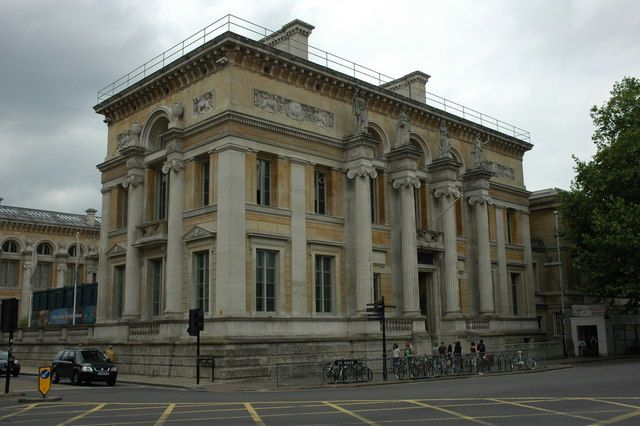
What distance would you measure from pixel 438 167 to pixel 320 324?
12755 millimetres

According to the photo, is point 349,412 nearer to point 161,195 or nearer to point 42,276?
point 161,195

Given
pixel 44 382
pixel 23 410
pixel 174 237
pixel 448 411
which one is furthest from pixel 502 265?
pixel 23 410

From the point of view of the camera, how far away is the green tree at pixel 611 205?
38.2 m

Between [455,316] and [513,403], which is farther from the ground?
[455,316]

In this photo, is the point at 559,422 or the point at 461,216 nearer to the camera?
the point at 559,422

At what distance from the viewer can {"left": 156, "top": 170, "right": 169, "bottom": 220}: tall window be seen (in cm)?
3509

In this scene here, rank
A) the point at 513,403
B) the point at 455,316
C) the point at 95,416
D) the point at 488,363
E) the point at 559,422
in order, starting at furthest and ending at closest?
the point at 455,316 → the point at 488,363 → the point at 513,403 → the point at 95,416 → the point at 559,422

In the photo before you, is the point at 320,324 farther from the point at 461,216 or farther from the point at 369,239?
the point at 461,216

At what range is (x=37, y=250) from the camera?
66.7 metres

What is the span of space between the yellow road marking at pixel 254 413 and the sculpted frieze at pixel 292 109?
1664cm

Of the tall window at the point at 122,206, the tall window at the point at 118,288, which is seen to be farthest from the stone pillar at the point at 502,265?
the tall window at the point at 122,206

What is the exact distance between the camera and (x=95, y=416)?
15.8m

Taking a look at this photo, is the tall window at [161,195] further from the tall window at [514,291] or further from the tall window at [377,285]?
the tall window at [514,291]

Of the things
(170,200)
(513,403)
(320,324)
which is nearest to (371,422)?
(513,403)
